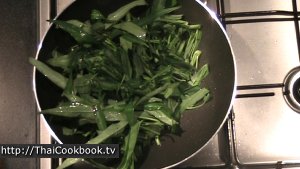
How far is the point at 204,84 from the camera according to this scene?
78 centimetres

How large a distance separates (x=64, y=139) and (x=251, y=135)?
0.39m

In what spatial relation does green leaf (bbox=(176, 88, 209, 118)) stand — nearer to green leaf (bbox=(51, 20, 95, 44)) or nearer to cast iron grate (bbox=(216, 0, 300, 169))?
cast iron grate (bbox=(216, 0, 300, 169))

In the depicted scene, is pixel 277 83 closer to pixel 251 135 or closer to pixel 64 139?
A: pixel 251 135

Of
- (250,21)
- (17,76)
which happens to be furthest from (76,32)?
(250,21)

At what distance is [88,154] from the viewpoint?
0.70 m

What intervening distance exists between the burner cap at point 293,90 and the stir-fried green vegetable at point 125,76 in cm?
18

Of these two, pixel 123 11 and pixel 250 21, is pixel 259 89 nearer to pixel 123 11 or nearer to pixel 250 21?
pixel 250 21

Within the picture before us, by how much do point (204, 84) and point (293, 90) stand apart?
0.19 metres

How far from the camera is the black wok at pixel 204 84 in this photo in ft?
2.41

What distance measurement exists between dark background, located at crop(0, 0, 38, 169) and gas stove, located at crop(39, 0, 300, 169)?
4cm

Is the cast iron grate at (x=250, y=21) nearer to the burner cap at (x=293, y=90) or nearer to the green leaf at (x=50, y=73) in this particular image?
the burner cap at (x=293, y=90)

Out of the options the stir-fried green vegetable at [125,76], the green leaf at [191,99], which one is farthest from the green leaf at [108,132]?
the green leaf at [191,99]

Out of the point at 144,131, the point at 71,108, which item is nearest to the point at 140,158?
the point at 144,131

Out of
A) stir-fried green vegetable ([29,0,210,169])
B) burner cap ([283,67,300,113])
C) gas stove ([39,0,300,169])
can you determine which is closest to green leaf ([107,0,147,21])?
stir-fried green vegetable ([29,0,210,169])
